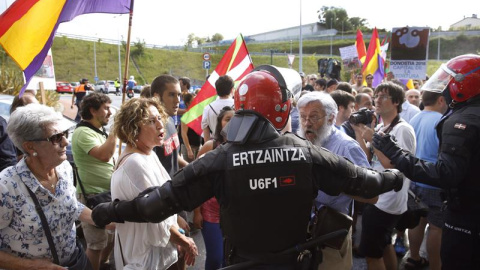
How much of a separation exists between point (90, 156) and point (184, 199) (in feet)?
7.26

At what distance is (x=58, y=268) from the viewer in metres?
2.26

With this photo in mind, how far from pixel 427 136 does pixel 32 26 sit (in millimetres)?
4305

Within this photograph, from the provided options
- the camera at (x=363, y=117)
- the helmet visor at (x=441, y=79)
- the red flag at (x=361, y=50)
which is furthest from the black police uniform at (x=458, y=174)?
the red flag at (x=361, y=50)

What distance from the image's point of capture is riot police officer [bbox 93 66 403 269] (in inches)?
72.1

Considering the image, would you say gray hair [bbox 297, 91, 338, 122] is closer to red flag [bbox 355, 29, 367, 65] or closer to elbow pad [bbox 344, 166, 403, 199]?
elbow pad [bbox 344, 166, 403, 199]

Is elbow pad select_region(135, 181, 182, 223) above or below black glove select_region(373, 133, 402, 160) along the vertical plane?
below

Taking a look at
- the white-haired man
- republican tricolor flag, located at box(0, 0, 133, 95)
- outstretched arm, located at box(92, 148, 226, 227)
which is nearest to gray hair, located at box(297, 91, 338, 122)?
the white-haired man

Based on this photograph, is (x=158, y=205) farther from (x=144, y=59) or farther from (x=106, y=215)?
(x=144, y=59)

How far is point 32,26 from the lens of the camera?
3.78 meters

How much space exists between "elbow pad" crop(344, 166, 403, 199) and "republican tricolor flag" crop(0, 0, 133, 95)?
3033mm

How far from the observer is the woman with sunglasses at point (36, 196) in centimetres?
220

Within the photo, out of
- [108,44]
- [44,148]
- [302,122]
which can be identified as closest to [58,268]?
[44,148]

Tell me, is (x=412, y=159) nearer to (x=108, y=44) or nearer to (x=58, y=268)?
(x=58, y=268)

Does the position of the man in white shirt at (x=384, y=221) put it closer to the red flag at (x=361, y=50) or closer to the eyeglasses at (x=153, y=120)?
the eyeglasses at (x=153, y=120)
